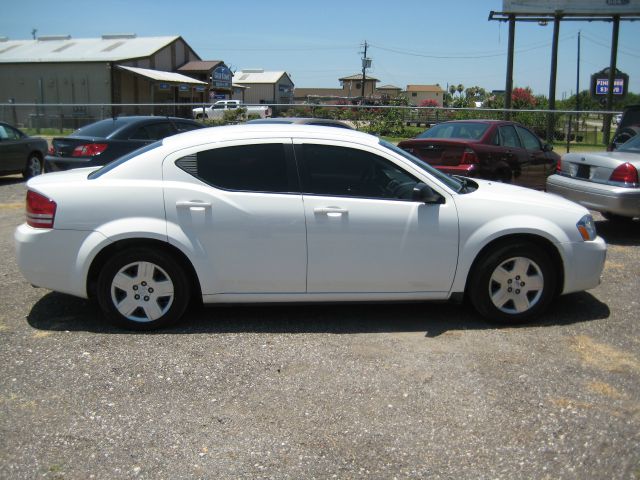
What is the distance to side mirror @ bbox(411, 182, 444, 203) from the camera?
486 cm

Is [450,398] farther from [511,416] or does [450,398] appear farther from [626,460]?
[626,460]

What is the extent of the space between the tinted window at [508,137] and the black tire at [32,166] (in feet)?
34.3

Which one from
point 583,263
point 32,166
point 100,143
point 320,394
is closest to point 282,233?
point 320,394

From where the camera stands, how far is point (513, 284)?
16.7 ft

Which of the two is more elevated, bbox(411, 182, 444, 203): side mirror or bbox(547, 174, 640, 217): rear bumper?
bbox(411, 182, 444, 203): side mirror

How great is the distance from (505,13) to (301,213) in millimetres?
29965

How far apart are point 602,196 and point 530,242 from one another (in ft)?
12.3

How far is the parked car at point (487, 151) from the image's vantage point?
9586 millimetres

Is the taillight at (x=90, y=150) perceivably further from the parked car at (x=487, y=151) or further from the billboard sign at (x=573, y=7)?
the billboard sign at (x=573, y=7)

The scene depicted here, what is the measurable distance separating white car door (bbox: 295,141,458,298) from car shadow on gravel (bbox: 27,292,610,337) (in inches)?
12.6

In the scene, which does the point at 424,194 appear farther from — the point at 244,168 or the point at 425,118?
the point at 425,118

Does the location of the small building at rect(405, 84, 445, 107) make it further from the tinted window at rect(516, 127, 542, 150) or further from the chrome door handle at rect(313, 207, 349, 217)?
the chrome door handle at rect(313, 207, 349, 217)

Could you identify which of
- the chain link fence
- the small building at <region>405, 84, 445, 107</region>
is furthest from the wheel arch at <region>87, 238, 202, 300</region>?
the small building at <region>405, 84, 445, 107</region>

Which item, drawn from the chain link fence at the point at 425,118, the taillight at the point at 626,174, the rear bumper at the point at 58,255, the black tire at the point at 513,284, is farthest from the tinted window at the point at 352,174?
the chain link fence at the point at 425,118
